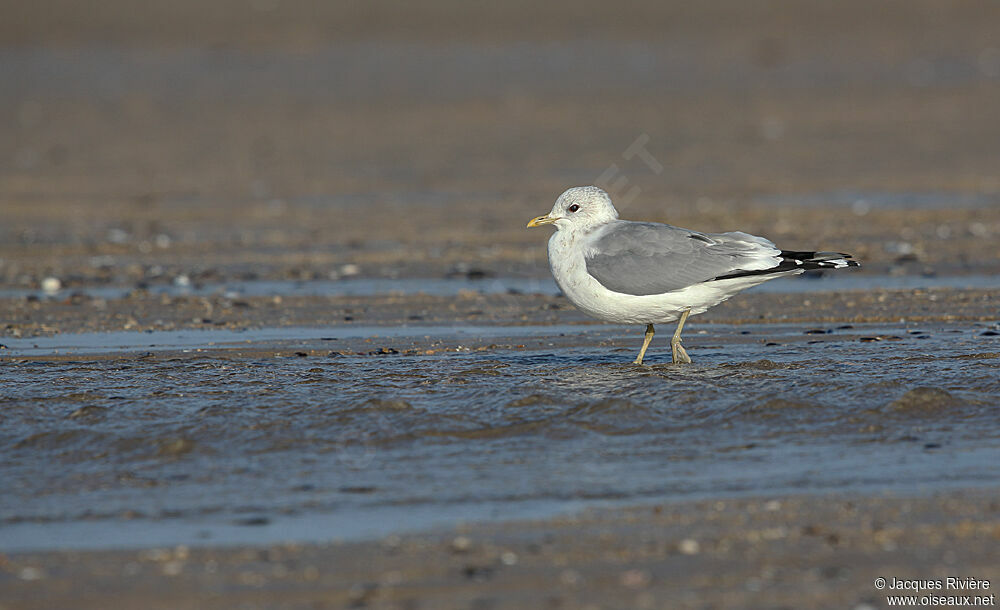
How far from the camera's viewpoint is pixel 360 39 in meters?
33.1

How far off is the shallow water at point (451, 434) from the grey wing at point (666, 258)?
534mm

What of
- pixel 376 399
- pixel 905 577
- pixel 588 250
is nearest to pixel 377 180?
pixel 588 250

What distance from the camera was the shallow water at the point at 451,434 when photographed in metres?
5.43

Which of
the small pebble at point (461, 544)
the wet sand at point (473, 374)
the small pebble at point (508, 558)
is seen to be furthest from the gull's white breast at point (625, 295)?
the small pebble at point (508, 558)

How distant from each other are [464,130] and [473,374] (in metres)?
15.6

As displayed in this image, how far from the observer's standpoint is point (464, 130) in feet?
75.2

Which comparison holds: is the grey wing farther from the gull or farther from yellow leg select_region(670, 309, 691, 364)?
yellow leg select_region(670, 309, 691, 364)

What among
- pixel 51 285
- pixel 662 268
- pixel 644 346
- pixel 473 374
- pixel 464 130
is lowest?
pixel 473 374

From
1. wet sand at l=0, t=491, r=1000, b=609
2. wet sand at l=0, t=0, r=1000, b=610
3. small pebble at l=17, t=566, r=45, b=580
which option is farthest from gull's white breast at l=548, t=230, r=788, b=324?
small pebble at l=17, t=566, r=45, b=580

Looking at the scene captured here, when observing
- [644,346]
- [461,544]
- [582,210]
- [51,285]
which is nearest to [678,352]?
[644,346]

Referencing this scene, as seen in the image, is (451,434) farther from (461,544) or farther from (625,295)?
(625,295)

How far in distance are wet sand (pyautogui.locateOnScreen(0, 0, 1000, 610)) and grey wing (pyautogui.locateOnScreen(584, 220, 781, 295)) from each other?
54 centimetres

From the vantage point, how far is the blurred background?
1389cm

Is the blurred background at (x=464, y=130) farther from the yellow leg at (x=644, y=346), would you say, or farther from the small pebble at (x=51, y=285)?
the yellow leg at (x=644, y=346)
